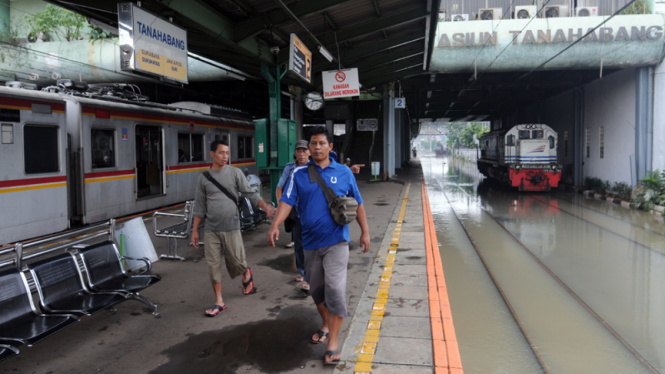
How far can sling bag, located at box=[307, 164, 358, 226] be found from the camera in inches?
147

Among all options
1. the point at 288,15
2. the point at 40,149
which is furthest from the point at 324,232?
the point at 40,149

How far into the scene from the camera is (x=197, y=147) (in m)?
14.4

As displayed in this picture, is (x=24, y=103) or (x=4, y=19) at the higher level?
(x=4, y=19)

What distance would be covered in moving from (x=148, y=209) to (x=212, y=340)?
870 centimetres

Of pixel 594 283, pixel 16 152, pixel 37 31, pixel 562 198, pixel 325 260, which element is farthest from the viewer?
pixel 37 31

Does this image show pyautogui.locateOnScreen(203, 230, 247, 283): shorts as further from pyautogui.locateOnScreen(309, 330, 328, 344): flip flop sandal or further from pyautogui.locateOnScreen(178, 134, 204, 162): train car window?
pyautogui.locateOnScreen(178, 134, 204, 162): train car window

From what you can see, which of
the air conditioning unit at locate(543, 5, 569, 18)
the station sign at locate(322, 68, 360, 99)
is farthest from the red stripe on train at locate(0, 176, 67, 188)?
the air conditioning unit at locate(543, 5, 569, 18)

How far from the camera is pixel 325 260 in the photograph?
3844mm

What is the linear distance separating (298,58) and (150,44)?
3957 millimetres

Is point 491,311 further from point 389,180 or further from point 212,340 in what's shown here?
point 389,180

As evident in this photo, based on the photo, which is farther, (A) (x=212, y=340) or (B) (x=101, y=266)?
(B) (x=101, y=266)

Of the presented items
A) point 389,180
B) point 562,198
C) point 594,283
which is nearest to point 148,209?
point 594,283

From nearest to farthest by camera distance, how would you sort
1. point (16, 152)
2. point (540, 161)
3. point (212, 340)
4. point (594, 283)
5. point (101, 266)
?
point (212, 340), point (101, 266), point (594, 283), point (16, 152), point (540, 161)

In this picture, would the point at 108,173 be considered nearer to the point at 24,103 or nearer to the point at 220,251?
the point at 24,103
